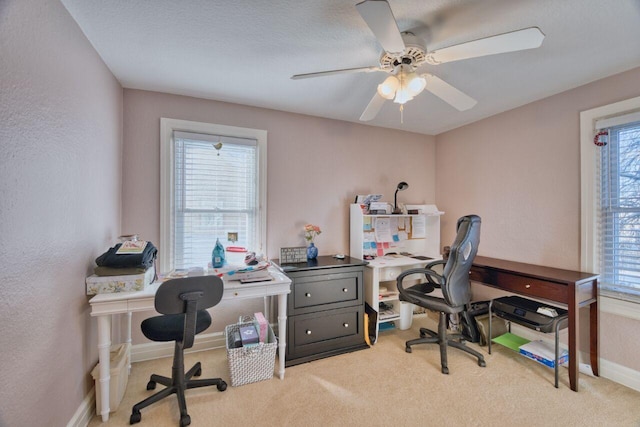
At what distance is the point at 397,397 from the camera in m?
1.93

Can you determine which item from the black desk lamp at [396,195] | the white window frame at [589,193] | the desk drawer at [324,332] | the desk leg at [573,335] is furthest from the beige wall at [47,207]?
the white window frame at [589,193]

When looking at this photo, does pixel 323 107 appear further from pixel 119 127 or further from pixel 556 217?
pixel 556 217

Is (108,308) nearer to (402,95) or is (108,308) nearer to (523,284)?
(402,95)

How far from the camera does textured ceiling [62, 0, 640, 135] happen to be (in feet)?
4.75

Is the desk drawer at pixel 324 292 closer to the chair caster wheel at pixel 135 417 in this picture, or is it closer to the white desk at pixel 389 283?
the white desk at pixel 389 283

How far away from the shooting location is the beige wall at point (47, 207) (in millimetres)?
1084

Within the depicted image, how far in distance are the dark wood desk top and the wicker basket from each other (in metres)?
2.11

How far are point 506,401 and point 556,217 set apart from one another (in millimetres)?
1653

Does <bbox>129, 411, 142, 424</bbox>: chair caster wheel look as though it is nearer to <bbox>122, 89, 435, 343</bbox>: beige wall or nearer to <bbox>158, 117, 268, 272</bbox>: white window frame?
<bbox>122, 89, 435, 343</bbox>: beige wall

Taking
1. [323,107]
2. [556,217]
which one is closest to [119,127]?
[323,107]

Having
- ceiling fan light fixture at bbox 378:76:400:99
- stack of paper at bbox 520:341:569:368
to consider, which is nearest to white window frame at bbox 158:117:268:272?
ceiling fan light fixture at bbox 378:76:400:99

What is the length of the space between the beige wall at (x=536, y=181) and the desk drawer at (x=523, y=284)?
47 centimetres

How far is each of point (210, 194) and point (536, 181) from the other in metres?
3.17

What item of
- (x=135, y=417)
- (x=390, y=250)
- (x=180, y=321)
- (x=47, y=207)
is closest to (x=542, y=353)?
(x=390, y=250)
